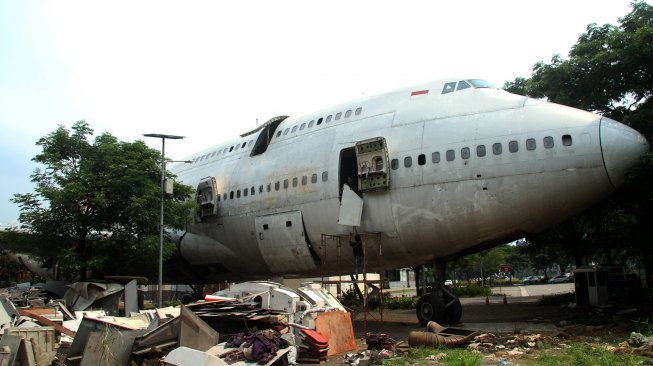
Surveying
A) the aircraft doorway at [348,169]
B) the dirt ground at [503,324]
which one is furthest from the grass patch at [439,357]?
the aircraft doorway at [348,169]

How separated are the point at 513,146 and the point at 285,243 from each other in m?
8.35

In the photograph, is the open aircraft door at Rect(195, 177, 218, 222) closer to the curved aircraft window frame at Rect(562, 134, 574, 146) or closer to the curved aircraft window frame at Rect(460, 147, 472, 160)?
the curved aircraft window frame at Rect(460, 147, 472, 160)

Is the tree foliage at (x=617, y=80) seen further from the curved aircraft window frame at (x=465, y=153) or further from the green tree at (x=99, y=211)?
the green tree at (x=99, y=211)

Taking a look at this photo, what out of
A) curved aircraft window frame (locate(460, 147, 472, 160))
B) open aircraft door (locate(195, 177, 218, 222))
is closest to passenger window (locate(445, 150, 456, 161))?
curved aircraft window frame (locate(460, 147, 472, 160))

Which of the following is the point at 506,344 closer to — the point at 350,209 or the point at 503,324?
the point at 503,324

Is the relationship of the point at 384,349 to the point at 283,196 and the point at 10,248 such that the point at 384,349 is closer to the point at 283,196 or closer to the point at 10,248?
the point at 283,196

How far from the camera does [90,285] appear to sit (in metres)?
18.4

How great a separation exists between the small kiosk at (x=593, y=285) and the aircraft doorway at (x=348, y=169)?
10.0 meters

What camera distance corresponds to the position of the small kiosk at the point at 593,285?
20219mm

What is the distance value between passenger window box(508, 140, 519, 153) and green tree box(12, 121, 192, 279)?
1320 centimetres

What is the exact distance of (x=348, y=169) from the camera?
17.6 metres

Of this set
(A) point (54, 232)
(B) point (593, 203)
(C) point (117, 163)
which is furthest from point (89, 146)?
(B) point (593, 203)

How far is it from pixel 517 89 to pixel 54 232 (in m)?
21.2

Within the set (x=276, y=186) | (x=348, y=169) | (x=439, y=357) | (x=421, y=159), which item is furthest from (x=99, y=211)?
(x=439, y=357)
